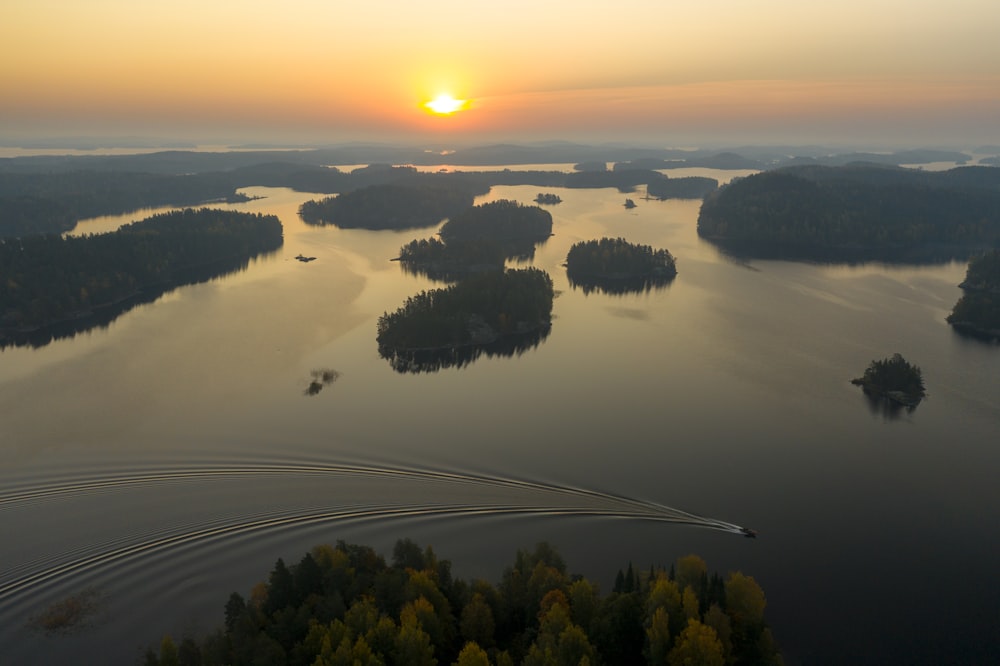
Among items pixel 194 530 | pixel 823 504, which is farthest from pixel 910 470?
pixel 194 530

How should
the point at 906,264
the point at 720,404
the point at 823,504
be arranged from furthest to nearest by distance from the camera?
the point at 906,264 → the point at 720,404 → the point at 823,504

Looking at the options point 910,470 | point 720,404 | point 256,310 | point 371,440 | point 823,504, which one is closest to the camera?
point 823,504

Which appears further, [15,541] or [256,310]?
[256,310]

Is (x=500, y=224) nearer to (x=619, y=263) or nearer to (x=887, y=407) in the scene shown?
(x=619, y=263)

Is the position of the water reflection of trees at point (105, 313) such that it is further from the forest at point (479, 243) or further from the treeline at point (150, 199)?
the treeline at point (150, 199)

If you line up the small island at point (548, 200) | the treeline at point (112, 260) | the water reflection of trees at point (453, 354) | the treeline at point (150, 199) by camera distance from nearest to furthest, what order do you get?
the water reflection of trees at point (453, 354)
the treeline at point (112, 260)
the treeline at point (150, 199)
the small island at point (548, 200)

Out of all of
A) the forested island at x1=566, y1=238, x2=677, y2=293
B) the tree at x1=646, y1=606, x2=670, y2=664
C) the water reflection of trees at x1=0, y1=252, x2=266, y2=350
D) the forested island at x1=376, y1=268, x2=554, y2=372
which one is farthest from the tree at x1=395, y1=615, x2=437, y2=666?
the forested island at x1=566, y1=238, x2=677, y2=293

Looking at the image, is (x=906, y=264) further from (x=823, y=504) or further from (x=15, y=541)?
(x=15, y=541)

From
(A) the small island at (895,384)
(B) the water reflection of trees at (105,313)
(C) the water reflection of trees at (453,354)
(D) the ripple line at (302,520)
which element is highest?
(A) the small island at (895,384)

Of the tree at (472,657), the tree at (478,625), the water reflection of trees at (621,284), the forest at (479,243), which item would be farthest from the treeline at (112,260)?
the tree at (472,657)
